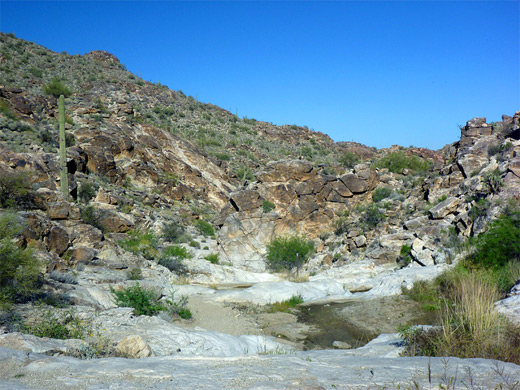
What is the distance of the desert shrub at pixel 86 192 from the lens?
988 inches

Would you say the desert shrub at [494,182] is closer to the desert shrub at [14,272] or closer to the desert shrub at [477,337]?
the desert shrub at [477,337]

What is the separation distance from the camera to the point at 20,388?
4133 mm

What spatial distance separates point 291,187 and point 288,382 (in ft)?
91.0

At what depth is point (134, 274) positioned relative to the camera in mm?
16875

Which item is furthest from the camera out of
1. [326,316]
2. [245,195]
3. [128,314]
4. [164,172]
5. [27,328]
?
[164,172]

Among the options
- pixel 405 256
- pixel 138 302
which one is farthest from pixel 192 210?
pixel 138 302

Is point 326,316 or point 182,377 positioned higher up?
point 182,377

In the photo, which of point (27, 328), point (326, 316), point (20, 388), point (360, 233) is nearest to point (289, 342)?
point (326, 316)

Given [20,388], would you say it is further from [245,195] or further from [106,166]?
[106,166]

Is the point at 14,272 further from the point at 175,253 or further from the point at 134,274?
the point at 175,253

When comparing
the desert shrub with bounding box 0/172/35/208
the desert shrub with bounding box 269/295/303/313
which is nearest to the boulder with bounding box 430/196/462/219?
the desert shrub with bounding box 269/295/303/313

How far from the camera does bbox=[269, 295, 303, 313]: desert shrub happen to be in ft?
53.5

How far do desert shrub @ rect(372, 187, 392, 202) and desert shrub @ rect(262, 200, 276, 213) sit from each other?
8.95 m

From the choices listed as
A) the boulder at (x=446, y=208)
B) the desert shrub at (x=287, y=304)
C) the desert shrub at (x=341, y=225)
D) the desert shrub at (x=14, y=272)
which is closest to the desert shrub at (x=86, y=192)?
the desert shrub at (x=14, y=272)
